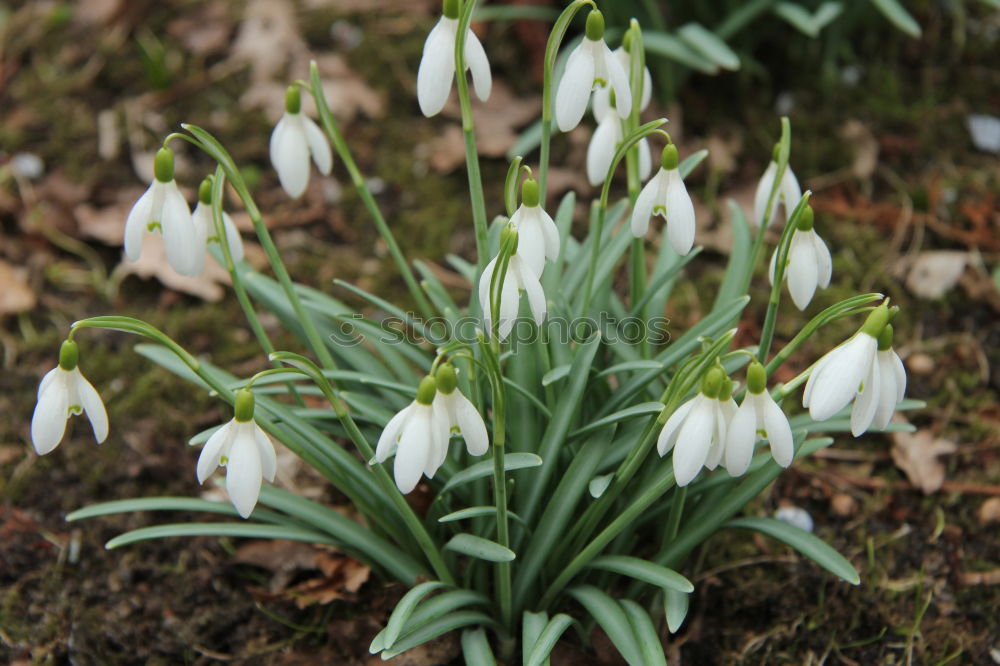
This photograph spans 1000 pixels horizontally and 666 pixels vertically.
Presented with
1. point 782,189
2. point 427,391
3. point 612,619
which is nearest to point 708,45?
point 782,189

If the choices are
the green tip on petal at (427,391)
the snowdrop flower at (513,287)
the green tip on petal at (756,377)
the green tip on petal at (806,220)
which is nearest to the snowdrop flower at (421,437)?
the green tip on petal at (427,391)

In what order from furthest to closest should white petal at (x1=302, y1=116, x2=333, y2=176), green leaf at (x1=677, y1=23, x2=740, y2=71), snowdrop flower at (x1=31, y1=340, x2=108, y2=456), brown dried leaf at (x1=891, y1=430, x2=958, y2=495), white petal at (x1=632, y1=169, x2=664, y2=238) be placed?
1. green leaf at (x1=677, y1=23, x2=740, y2=71)
2. brown dried leaf at (x1=891, y1=430, x2=958, y2=495)
3. white petal at (x1=302, y1=116, x2=333, y2=176)
4. white petal at (x1=632, y1=169, x2=664, y2=238)
5. snowdrop flower at (x1=31, y1=340, x2=108, y2=456)

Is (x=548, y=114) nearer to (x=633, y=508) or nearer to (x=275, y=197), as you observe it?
(x=633, y=508)

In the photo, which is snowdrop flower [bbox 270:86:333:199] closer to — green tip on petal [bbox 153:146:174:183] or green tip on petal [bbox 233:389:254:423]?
green tip on petal [bbox 153:146:174:183]

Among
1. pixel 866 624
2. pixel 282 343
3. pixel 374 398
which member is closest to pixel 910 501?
pixel 866 624

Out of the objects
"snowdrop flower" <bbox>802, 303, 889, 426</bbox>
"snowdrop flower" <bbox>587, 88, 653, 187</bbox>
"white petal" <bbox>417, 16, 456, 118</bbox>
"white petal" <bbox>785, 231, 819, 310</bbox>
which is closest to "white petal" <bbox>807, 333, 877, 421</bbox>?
"snowdrop flower" <bbox>802, 303, 889, 426</bbox>
